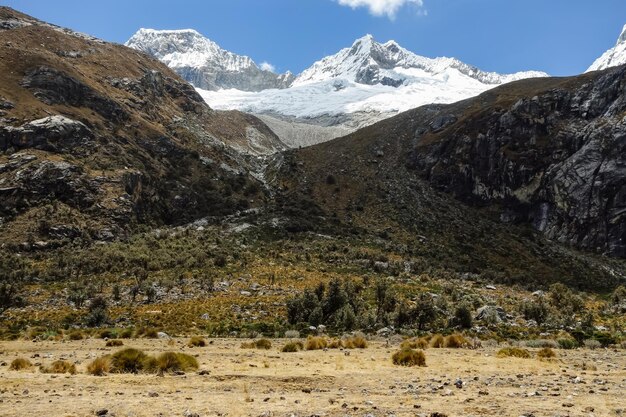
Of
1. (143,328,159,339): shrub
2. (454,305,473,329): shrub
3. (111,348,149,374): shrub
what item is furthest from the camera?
(454,305,473,329): shrub

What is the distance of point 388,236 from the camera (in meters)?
78.6

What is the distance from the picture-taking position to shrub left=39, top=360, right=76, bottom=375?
49.6 ft

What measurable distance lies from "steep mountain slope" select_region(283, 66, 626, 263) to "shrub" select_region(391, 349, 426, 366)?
59.1m

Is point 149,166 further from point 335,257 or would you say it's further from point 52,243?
point 335,257

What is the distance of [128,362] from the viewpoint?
15703mm

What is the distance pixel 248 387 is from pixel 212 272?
129 feet

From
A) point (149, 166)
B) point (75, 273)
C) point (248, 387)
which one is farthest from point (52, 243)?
point (248, 387)

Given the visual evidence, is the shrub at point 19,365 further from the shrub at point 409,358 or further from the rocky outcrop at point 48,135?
the rocky outcrop at point 48,135

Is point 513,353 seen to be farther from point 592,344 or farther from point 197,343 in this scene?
point 197,343

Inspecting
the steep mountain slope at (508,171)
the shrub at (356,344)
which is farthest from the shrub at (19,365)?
the steep mountain slope at (508,171)

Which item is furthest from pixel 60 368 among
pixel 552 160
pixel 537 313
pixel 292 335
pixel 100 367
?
pixel 552 160

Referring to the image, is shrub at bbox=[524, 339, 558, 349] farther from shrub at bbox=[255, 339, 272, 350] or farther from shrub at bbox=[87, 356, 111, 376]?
shrub at bbox=[87, 356, 111, 376]

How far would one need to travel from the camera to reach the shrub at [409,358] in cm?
1747

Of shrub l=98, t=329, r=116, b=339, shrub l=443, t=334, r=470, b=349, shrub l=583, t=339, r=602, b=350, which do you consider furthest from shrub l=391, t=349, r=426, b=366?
shrub l=98, t=329, r=116, b=339
